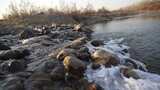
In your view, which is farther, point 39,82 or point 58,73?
point 58,73

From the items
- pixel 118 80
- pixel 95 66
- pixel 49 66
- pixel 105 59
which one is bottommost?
pixel 118 80

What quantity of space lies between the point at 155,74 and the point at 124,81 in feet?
6.32

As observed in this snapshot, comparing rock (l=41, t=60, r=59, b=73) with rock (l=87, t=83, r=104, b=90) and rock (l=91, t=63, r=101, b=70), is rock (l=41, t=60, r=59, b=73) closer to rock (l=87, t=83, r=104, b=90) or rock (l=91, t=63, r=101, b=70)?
rock (l=91, t=63, r=101, b=70)

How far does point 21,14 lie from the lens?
6444cm

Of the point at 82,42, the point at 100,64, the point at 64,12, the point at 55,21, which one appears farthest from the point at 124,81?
the point at 64,12

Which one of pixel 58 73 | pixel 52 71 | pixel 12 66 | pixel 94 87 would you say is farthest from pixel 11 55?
pixel 94 87

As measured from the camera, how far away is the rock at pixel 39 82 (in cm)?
936

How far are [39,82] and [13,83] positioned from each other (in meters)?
1.11

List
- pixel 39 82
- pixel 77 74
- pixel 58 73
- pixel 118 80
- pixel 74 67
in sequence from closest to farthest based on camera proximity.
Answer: pixel 39 82 < pixel 118 80 < pixel 58 73 < pixel 77 74 < pixel 74 67

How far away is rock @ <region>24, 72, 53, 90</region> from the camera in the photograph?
9.36 metres

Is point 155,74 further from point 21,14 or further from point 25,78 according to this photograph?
point 21,14

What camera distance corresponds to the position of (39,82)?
31.7 feet

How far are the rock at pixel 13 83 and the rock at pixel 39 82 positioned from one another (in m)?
0.24

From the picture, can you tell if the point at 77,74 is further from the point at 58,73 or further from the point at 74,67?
the point at 58,73
